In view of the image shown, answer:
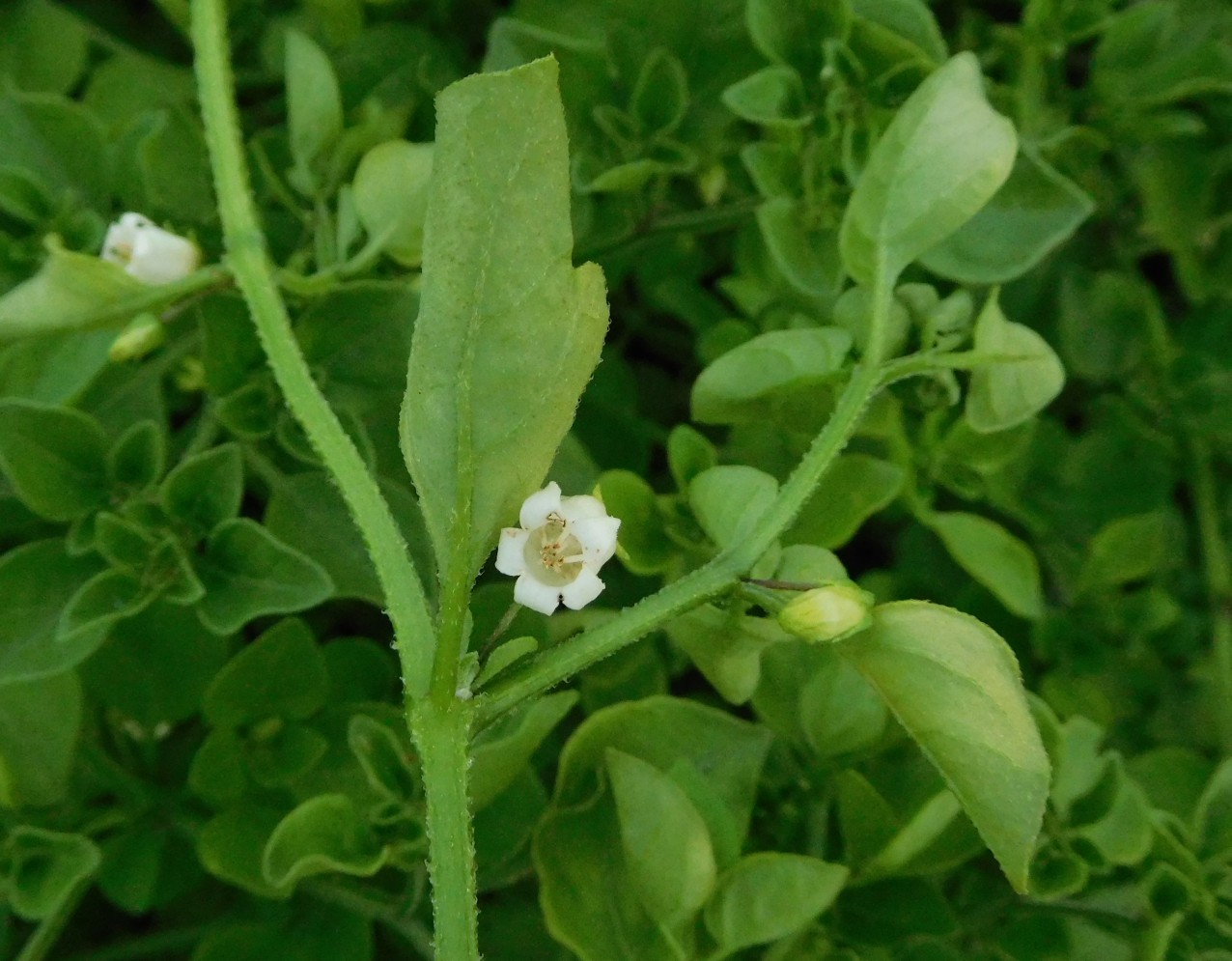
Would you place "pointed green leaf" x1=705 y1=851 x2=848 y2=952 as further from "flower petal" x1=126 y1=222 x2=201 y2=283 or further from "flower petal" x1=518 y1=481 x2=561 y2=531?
"flower petal" x1=126 y1=222 x2=201 y2=283

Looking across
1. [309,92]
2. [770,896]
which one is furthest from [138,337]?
[770,896]

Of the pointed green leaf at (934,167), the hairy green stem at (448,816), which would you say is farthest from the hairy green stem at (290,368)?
the pointed green leaf at (934,167)

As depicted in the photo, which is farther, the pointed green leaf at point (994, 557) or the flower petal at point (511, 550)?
the pointed green leaf at point (994, 557)

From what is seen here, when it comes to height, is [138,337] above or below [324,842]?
above

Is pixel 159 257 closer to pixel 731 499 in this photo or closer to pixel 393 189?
pixel 393 189

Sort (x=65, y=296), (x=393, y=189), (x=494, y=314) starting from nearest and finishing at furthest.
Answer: (x=494, y=314) < (x=65, y=296) < (x=393, y=189)

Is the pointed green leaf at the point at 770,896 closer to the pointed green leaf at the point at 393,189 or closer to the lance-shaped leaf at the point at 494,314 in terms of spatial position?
the lance-shaped leaf at the point at 494,314
